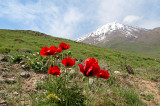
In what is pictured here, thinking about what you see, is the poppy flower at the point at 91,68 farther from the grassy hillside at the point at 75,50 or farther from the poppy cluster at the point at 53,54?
the grassy hillside at the point at 75,50

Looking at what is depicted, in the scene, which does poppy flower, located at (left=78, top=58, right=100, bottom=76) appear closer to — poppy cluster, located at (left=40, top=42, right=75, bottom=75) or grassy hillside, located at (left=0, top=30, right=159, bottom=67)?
poppy cluster, located at (left=40, top=42, right=75, bottom=75)

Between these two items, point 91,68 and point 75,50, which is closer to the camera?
point 91,68

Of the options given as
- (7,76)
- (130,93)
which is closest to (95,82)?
(130,93)

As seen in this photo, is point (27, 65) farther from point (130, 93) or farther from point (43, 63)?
point (130, 93)

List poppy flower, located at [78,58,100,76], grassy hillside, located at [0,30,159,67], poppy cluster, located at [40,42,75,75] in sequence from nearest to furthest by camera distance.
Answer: poppy flower, located at [78,58,100,76] → poppy cluster, located at [40,42,75,75] → grassy hillside, located at [0,30,159,67]

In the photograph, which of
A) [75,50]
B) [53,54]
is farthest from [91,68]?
[75,50]

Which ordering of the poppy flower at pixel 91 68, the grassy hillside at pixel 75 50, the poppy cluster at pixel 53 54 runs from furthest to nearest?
the grassy hillside at pixel 75 50, the poppy cluster at pixel 53 54, the poppy flower at pixel 91 68

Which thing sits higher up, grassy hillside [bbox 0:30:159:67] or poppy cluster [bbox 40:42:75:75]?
grassy hillside [bbox 0:30:159:67]

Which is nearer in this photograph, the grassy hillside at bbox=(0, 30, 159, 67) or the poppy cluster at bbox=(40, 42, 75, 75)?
the poppy cluster at bbox=(40, 42, 75, 75)

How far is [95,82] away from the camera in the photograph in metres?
4.00

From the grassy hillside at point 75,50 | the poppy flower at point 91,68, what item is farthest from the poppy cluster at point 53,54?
the grassy hillside at point 75,50

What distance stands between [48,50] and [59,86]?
2.23ft

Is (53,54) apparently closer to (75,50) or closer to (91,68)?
(91,68)

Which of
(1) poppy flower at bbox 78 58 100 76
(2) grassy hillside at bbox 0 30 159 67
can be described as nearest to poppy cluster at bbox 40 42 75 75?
(1) poppy flower at bbox 78 58 100 76
